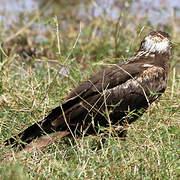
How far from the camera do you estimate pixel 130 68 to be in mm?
5316

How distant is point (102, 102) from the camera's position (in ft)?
17.1

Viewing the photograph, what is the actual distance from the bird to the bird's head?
0.39 m

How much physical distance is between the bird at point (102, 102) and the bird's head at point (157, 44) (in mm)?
394

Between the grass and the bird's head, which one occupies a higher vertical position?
the bird's head

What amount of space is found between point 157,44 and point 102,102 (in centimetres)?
111

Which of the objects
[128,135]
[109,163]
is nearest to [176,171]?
[109,163]

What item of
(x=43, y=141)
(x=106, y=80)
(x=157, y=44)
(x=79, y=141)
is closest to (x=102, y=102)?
(x=106, y=80)

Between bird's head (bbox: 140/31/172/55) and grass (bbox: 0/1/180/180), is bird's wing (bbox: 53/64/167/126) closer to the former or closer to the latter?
grass (bbox: 0/1/180/180)

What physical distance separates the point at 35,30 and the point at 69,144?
548cm

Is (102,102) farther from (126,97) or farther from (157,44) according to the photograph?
(157,44)

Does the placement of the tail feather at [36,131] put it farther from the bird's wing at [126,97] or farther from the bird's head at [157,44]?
the bird's head at [157,44]

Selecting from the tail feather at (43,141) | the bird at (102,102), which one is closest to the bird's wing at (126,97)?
the bird at (102,102)

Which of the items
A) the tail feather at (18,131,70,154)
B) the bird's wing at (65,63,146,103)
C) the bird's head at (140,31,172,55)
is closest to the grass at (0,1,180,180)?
the tail feather at (18,131,70,154)

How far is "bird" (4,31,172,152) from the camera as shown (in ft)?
16.8
